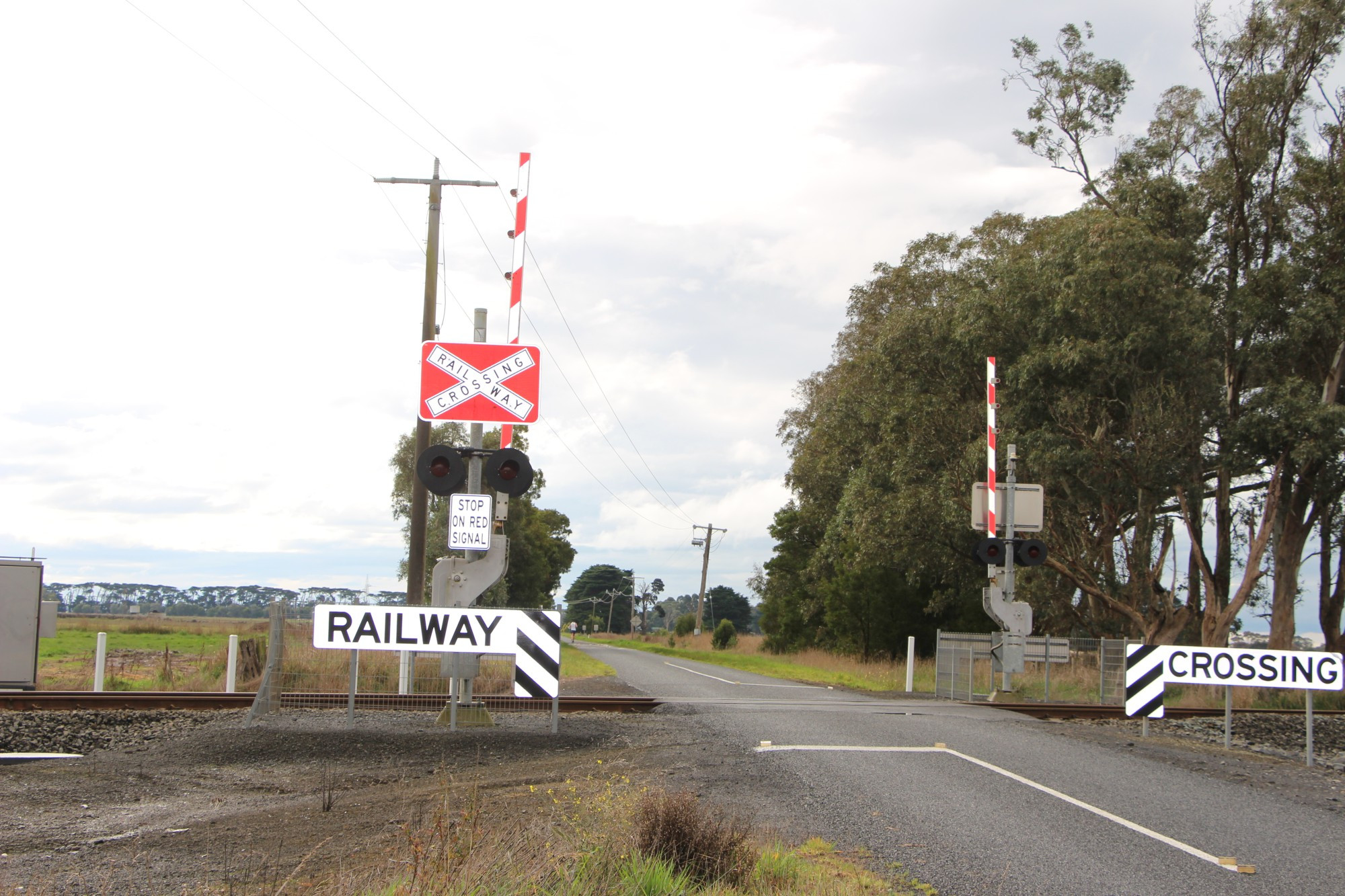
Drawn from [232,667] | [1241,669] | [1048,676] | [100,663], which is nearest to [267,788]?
[232,667]

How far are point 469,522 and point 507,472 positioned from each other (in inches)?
27.3

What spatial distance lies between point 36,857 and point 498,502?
6.70 m

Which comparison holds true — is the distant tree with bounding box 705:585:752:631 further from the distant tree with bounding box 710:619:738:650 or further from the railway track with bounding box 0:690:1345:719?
the railway track with bounding box 0:690:1345:719

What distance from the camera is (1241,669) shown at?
12.5 meters

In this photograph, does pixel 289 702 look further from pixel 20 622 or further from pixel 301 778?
pixel 20 622

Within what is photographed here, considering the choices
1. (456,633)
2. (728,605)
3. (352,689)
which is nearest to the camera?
(456,633)

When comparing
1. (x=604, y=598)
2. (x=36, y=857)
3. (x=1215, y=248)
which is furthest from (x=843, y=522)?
(x=604, y=598)

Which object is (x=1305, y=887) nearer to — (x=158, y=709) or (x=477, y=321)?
(x=477, y=321)

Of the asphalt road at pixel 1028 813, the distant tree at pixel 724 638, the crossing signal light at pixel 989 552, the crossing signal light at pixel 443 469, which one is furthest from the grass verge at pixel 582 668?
the distant tree at pixel 724 638

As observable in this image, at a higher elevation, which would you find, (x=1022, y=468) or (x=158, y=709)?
(x=1022, y=468)

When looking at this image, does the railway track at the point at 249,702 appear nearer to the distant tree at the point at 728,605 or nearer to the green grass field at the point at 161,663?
the green grass field at the point at 161,663

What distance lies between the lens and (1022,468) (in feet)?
92.0

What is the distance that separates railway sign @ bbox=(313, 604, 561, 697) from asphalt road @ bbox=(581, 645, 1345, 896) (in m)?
2.07

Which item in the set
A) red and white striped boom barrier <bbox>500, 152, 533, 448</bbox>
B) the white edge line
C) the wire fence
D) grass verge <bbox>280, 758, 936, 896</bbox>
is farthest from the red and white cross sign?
the white edge line
